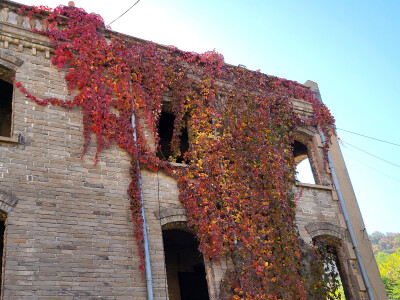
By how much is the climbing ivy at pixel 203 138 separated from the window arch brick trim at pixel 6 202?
1.95 metres

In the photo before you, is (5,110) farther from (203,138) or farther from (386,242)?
(386,242)

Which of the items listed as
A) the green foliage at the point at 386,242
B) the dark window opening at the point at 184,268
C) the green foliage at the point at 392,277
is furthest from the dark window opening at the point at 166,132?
the green foliage at the point at 386,242

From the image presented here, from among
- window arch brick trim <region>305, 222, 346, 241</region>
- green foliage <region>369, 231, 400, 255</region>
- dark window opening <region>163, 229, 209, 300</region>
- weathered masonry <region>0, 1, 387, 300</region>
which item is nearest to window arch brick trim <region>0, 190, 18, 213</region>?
weathered masonry <region>0, 1, 387, 300</region>

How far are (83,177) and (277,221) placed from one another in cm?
495

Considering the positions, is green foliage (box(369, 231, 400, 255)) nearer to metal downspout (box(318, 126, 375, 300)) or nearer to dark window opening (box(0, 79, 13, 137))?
metal downspout (box(318, 126, 375, 300))

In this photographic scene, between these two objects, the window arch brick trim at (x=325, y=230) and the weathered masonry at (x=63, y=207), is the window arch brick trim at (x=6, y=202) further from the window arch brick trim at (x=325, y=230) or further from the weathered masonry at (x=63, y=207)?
the window arch brick trim at (x=325, y=230)

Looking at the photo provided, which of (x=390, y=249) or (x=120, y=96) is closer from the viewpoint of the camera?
(x=120, y=96)

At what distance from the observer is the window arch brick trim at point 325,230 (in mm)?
11633

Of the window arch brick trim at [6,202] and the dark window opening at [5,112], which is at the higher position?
the dark window opening at [5,112]

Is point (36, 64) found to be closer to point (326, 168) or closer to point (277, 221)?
point (277, 221)

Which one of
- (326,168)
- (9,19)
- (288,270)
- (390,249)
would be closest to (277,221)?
(288,270)

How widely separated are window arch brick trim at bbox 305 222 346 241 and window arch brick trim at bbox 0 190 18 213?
24.4ft

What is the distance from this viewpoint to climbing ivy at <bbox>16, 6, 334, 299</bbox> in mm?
9695

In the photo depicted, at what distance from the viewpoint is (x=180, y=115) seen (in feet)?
37.0
